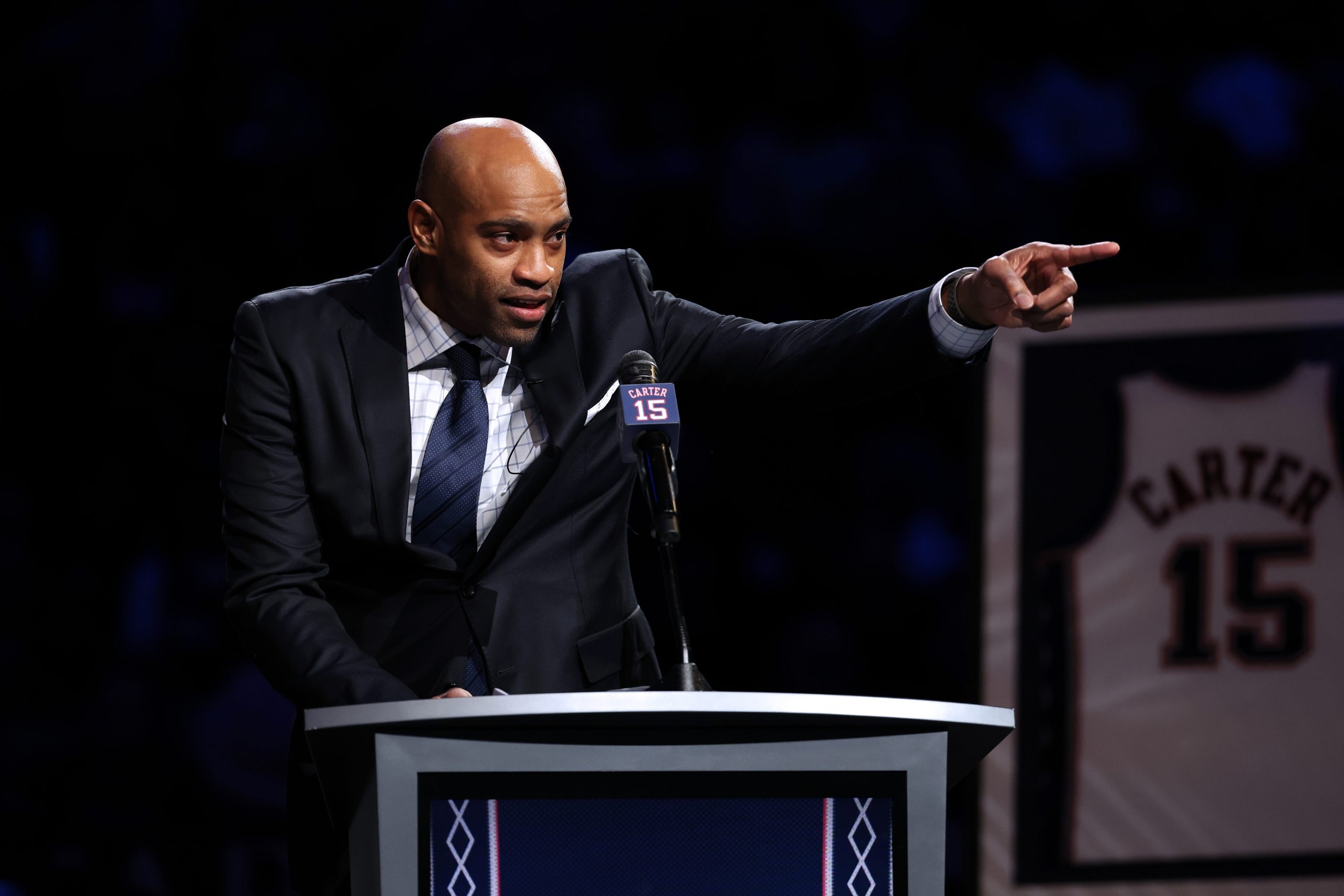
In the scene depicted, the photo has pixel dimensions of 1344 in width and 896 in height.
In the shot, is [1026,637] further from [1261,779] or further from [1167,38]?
[1167,38]

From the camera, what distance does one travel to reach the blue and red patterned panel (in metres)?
1.24

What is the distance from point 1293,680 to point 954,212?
1242 millimetres

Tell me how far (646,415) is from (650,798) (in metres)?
0.37

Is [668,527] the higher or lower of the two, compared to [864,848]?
higher

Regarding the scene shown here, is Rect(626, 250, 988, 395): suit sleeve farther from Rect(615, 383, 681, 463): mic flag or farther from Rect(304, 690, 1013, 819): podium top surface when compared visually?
Rect(304, 690, 1013, 819): podium top surface

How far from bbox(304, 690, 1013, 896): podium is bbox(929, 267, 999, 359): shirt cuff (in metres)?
0.60

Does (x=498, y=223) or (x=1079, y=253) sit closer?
(x=1079, y=253)

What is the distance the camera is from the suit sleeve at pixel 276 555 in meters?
1.56

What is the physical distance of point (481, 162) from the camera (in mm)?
1804

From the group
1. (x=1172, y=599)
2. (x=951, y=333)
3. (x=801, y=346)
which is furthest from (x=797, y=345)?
(x=1172, y=599)

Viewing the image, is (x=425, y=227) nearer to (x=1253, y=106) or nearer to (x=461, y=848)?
(x=461, y=848)

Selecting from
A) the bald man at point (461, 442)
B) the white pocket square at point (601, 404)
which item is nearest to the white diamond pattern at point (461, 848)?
the bald man at point (461, 442)

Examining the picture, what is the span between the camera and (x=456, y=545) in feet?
5.88

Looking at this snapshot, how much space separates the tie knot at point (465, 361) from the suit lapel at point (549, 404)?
5 centimetres
